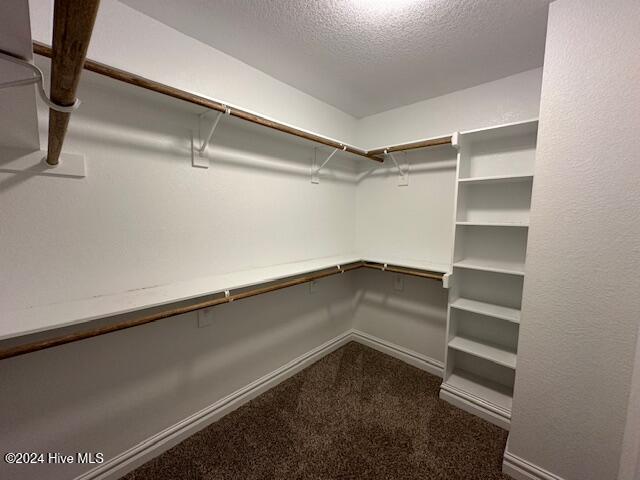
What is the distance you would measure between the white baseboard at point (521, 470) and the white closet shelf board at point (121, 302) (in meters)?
1.42

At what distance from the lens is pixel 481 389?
1776 millimetres

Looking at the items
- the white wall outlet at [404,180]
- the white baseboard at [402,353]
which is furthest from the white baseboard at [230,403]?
the white wall outlet at [404,180]

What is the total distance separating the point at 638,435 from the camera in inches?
38.5

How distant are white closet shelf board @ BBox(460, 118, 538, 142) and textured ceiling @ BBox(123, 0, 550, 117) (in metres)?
0.40

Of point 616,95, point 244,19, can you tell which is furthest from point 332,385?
point 244,19

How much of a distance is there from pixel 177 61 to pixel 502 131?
1.90m

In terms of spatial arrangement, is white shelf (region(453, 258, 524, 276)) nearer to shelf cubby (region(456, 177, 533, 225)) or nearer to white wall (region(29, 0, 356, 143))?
shelf cubby (region(456, 177, 533, 225))

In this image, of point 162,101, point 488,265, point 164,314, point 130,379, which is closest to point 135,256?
point 164,314

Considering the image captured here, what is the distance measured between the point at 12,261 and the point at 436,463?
2.11m

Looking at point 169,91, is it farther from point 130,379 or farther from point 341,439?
point 341,439

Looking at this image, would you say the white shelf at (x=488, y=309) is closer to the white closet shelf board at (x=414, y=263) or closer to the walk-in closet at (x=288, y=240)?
the walk-in closet at (x=288, y=240)

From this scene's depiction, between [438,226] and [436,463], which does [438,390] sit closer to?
[436,463]

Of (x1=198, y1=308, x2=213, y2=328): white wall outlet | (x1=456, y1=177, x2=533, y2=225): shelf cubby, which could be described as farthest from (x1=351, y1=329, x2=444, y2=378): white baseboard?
(x1=198, y1=308, x2=213, y2=328): white wall outlet

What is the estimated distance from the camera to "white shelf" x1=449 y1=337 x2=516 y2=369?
161cm
